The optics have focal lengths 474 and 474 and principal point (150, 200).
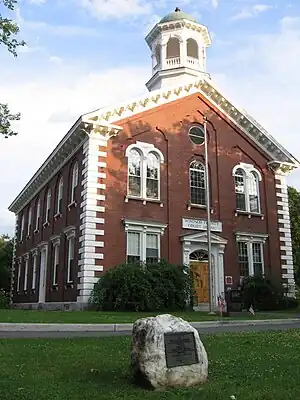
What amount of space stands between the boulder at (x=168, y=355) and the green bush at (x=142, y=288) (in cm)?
1411

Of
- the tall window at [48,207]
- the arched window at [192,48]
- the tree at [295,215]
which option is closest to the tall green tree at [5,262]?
the tall window at [48,207]

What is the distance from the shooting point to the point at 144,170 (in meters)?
25.0

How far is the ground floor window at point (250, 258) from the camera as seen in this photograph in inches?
1048

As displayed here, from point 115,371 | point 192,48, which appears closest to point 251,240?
point 192,48

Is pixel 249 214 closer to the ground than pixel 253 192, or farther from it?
closer to the ground

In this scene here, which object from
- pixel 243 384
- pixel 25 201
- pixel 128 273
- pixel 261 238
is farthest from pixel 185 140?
pixel 243 384

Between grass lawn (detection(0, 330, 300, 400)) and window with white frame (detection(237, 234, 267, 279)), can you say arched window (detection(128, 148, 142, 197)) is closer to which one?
window with white frame (detection(237, 234, 267, 279))

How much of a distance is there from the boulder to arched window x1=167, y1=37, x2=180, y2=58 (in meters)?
27.2

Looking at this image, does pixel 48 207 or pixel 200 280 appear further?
pixel 48 207

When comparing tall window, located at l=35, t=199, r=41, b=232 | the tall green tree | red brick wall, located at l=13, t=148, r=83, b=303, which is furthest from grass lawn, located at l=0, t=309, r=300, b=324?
the tall green tree

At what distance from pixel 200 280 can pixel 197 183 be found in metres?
5.39

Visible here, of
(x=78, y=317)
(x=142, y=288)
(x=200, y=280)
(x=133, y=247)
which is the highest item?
(x=133, y=247)

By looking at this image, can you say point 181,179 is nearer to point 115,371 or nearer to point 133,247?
point 133,247

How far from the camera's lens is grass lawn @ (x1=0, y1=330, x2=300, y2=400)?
564 cm
